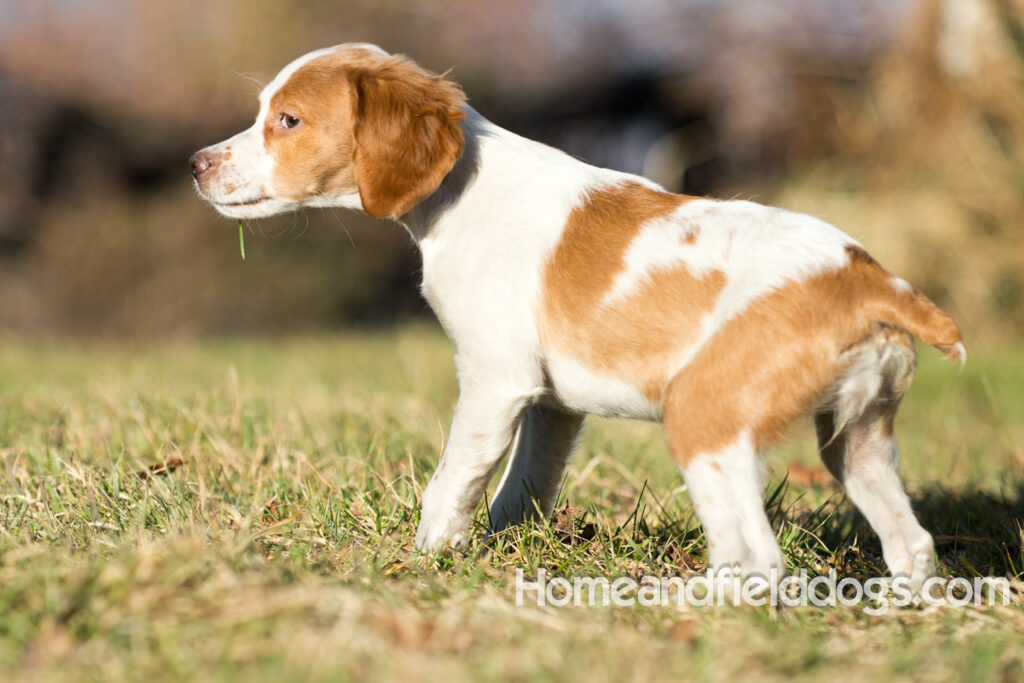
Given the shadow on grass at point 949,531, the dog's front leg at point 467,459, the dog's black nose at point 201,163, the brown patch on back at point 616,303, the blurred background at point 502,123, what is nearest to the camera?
the brown patch on back at point 616,303

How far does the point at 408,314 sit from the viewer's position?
14.0 meters

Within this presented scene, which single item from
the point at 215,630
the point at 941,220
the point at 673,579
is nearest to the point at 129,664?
the point at 215,630

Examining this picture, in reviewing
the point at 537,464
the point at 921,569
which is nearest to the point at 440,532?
the point at 537,464

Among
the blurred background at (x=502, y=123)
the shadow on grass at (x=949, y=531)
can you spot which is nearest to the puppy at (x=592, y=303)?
the shadow on grass at (x=949, y=531)

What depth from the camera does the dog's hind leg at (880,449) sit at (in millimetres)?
2781

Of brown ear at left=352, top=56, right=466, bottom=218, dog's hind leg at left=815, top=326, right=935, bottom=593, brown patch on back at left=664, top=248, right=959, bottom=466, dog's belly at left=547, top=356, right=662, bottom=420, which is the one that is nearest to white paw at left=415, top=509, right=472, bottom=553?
dog's belly at left=547, top=356, right=662, bottom=420

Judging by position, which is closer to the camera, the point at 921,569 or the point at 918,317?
the point at 918,317

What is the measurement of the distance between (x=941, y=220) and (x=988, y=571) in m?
7.37

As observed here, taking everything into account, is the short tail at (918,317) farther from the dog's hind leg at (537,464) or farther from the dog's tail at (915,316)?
the dog's hind leg at (537,464)

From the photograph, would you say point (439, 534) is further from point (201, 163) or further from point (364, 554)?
point (201, 163)

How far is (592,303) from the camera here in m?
3.00

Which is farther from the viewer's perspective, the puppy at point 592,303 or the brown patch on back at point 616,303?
the brown patch on back at point 616,303

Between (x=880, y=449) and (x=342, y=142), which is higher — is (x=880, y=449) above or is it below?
below

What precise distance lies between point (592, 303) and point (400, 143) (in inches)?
30.0
